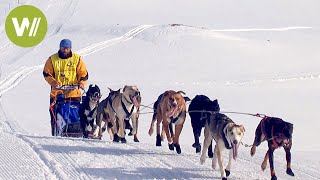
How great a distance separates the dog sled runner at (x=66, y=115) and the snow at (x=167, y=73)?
0.37m

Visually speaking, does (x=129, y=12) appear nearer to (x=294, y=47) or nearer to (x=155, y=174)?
(x=294, y=47)

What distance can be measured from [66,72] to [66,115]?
72cm

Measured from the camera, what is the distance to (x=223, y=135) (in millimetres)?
6184

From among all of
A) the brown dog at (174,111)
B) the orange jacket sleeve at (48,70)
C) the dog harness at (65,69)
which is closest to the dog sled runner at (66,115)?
the dog harness at (65,69)

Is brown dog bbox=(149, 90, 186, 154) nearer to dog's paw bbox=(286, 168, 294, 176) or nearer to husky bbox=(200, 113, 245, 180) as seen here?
husky bbox=(200, 113, 245, 180)

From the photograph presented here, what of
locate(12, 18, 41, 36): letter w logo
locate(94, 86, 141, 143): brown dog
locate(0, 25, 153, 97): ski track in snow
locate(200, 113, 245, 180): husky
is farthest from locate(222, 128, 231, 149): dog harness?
locate(12, 18, 41, 36): letter w logo

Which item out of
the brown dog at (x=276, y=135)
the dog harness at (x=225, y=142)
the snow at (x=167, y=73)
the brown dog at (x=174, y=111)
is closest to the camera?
the dog harness at (x=225, y=142)

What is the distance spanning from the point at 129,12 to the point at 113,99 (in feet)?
106

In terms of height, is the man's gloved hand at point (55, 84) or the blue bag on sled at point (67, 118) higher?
the man's gloved hand at point (55, 84)

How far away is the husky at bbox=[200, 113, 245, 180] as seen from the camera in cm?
600

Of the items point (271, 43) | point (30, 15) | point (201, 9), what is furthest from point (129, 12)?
point (271, 43)

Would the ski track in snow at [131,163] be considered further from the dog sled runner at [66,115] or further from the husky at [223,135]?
the dog sled runner at [66,115]

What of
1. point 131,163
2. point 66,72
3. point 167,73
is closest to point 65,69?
point 66,72

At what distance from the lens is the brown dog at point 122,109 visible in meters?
8.34
